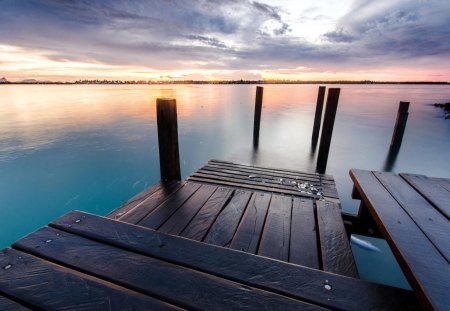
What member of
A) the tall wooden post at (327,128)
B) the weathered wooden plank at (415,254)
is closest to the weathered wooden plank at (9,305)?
the weathered wooden plank at (415,254)

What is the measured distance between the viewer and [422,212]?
1.88 metres

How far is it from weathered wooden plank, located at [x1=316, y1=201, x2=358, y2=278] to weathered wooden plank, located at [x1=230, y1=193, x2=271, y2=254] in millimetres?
664

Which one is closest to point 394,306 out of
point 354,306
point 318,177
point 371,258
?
point 354,306

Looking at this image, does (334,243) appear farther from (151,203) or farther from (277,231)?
(151,203)

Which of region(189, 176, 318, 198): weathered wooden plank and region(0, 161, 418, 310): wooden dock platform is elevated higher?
region(0, 161, 418, 310): wooden dock platform

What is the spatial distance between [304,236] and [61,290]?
215cm

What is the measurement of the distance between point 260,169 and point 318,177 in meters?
1.36

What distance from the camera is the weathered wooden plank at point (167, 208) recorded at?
8.86 ft

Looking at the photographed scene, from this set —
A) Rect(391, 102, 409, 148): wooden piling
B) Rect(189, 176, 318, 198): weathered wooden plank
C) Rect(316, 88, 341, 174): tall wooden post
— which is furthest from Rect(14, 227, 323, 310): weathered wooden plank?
Rect(391, 102, 409, 148): wooden piling

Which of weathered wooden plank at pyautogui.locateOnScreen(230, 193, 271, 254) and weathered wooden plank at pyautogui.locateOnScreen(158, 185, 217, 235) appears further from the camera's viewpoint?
weathered wooden plank at pyautogui.locateOnScreen(158, 185, 217, 235)

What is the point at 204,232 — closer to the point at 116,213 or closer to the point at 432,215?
the point at 116,213

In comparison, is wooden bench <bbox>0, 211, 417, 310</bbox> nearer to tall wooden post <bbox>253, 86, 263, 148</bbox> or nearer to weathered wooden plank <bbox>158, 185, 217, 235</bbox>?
weathered wooden plank <bbox>158, 185, 217, 235</bbox>

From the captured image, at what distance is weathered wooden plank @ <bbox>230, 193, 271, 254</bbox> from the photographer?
230 centimetres

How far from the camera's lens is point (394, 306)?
50.8 inches
